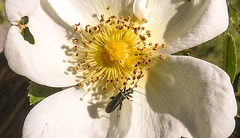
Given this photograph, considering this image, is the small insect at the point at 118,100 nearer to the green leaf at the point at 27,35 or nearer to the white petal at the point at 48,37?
the white petal at the point at 48,37

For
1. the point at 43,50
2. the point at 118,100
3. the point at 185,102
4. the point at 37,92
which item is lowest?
the point at 185,102

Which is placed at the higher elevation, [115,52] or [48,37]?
[48,37]

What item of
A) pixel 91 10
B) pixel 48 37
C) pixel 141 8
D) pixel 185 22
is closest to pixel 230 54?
pixel 185 22

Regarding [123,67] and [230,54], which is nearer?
[230,54]

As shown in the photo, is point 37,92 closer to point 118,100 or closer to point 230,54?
point 118,100

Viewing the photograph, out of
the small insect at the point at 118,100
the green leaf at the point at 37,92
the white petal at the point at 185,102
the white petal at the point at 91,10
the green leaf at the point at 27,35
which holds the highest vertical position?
the green leaf at the point at 27,35

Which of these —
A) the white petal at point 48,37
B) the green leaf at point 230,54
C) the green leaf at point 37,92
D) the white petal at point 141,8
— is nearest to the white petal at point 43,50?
the white petal at point 48,37
